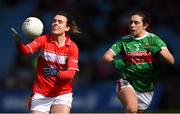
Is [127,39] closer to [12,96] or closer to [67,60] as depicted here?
[67,60]

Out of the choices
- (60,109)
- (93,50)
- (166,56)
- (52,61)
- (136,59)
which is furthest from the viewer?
(93,50)

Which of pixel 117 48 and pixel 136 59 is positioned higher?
pixel 117 48

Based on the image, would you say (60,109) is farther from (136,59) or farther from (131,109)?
(136,59)

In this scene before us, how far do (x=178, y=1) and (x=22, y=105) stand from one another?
5096mm

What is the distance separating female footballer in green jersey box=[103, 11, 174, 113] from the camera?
11.5m

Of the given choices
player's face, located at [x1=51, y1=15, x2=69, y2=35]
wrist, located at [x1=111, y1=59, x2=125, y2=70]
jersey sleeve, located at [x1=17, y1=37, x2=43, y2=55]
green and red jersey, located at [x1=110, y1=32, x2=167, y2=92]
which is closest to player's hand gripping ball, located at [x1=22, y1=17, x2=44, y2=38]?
jersey sleeve, located at [x1=17, y1=37, x2=43, y2=55]

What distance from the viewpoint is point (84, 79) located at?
18.4 metres

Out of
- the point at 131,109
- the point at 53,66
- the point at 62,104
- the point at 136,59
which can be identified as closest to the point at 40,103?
the point at 62,104

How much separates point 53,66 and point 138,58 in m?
1.29

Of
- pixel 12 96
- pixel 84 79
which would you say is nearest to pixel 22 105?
pixel 12 96

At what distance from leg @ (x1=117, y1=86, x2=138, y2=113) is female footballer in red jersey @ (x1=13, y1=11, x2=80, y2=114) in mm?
787

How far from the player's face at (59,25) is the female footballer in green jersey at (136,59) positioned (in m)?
0.76

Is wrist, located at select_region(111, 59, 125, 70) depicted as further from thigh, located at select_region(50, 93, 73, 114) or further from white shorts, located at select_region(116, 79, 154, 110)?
thigh, located at select_region(50, 93, 73, 114)

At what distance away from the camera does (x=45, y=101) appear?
1146 cm
